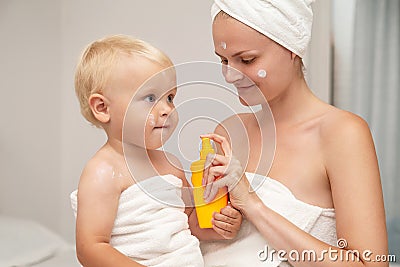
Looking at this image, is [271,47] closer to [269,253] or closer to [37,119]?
[269,253]

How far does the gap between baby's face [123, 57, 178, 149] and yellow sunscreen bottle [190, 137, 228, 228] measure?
2.5 inches

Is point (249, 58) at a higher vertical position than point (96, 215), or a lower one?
higher

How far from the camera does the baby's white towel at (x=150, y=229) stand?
1.04 metres

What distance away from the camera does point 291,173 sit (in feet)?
3.78

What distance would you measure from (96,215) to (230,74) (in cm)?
32

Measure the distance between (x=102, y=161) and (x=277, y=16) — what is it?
0.38 metres

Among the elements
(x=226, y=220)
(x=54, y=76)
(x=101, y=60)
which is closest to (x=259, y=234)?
(x=226, y=220)

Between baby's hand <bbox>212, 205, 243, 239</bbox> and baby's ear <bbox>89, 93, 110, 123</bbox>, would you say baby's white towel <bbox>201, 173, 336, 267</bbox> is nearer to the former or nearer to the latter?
baby's hand <bbox>212, 205, 243, 239</bbox>

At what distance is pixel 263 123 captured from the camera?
124 centimetres

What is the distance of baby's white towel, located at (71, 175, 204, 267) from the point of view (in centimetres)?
104

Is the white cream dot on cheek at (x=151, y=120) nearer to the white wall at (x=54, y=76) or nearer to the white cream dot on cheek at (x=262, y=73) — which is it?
the white cream dot on cheek at (x=262, y=73)

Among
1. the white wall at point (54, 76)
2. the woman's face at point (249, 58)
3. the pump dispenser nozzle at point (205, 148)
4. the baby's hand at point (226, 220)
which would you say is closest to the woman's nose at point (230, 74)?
the woman's face at point (249, 58)

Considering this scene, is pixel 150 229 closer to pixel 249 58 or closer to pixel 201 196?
pixel 201 196

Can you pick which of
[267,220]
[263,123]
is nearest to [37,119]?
[263,123]
